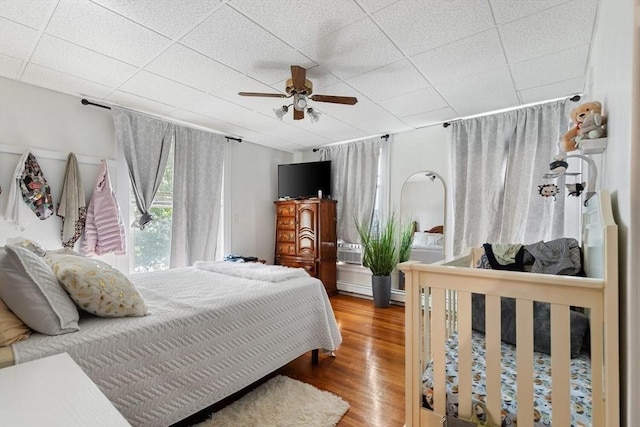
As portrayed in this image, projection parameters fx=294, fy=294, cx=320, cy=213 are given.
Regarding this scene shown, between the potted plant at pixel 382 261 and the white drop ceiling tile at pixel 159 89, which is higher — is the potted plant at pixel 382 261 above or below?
below

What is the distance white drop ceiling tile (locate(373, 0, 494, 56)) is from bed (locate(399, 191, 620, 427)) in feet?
4.15

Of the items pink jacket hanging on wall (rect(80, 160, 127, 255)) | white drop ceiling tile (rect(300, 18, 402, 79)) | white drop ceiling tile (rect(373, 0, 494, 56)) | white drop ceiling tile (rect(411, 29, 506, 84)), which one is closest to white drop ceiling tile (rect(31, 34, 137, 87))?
pink jacket hanging on wall (rect(80, 160, 127, 255))

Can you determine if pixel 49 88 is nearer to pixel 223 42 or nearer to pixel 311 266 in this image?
pixel 223 42

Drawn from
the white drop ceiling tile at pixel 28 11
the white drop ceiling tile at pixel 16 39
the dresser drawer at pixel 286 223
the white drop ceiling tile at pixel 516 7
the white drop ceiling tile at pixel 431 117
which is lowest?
the dresser drawer at pixel 286 223

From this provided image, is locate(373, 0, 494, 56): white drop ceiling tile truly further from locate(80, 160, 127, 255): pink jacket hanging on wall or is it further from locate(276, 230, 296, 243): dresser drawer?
locate(276, 230, 296, 243): dresser drawer

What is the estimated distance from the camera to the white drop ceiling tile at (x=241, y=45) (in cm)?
186

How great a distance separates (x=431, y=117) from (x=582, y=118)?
2214 millimetres

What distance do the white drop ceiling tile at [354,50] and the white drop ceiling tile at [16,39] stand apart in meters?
1.80

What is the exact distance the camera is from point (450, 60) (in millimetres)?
2270

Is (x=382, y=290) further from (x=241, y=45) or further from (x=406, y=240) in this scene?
(x=241, y=45)

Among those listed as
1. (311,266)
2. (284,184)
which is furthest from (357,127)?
(311,266)

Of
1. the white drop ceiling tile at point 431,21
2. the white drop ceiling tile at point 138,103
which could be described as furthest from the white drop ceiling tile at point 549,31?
the white drop ceiling tile at point 138,103

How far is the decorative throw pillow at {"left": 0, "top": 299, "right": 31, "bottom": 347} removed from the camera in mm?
1161

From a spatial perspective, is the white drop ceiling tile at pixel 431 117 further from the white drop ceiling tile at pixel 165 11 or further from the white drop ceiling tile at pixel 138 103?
the white drop ceiling tile at pixel 138 103
